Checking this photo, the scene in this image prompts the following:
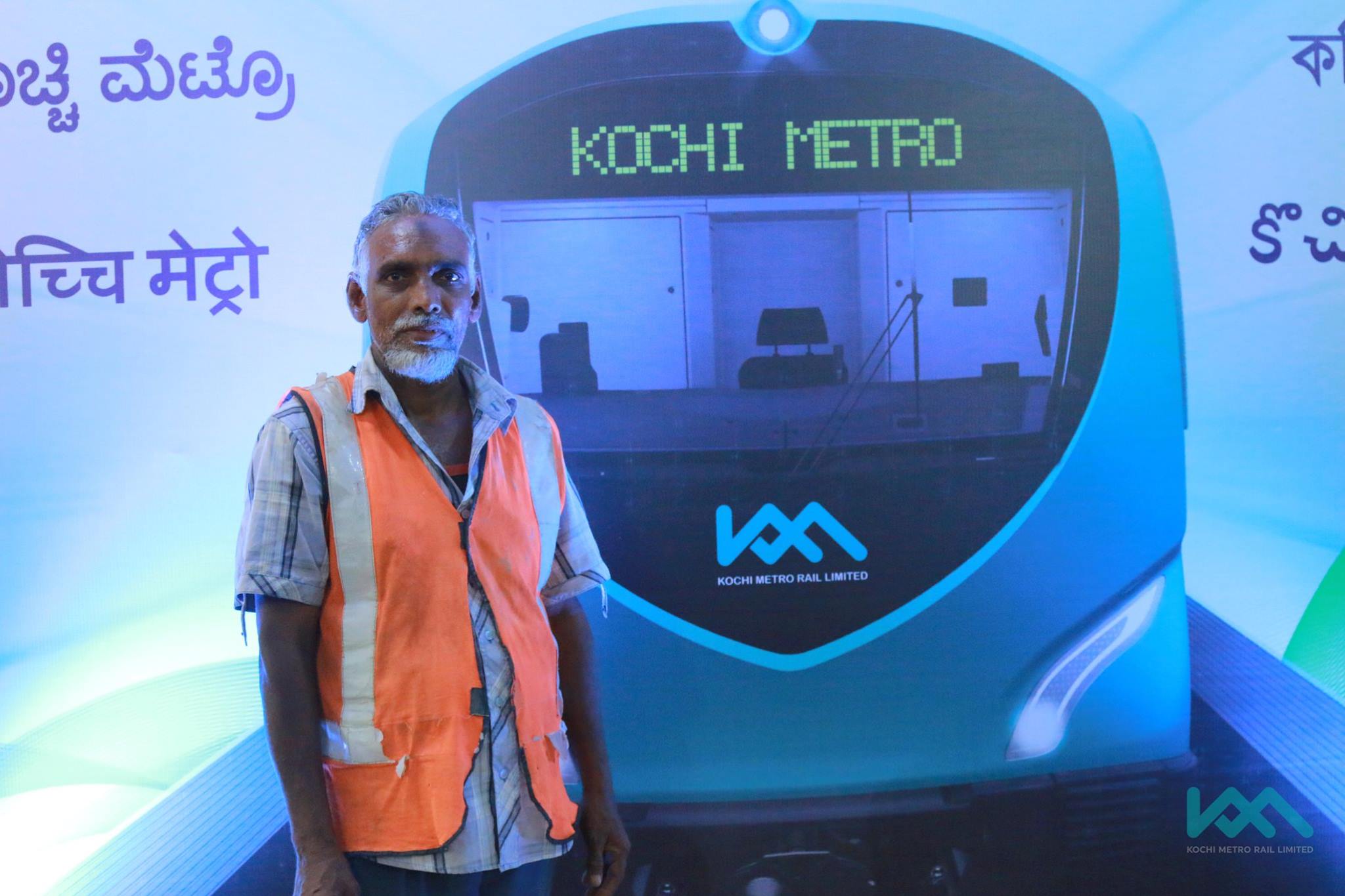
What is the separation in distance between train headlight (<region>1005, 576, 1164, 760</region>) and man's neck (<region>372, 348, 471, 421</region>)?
1.19 m

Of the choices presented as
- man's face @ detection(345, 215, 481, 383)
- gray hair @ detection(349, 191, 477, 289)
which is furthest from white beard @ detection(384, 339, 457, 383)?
gray hair @ detection(349, 191, 477, 289)

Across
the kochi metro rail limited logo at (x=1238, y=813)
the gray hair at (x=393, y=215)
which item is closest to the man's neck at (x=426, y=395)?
the gray hair at (x=393, y=215)

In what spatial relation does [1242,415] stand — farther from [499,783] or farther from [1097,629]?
[499,783]

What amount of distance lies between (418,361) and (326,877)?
0.61 metres

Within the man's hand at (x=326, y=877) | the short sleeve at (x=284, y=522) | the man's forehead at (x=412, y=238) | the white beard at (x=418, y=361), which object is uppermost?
the man's forehead at (x=412, y=238)

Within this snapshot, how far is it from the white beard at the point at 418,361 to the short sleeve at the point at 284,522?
0.13 m

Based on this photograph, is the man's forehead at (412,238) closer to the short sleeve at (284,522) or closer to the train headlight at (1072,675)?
the short sleeve at (284,522)

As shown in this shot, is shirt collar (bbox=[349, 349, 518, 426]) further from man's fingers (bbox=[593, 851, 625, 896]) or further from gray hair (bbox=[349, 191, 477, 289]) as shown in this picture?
man's fingers (bbox=[593, 851, 625, 896])

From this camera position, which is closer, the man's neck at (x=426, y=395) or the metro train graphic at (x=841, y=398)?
the man's neck at (x=426, y=395)

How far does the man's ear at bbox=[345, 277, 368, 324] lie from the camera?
1384 mm

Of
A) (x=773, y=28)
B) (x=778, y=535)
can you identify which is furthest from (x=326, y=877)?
(x=773, y=28)

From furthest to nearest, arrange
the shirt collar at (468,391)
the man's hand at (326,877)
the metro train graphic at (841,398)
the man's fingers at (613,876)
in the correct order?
the metro train graphic at (841,398) → the man's fingers at (613,876) → the shirt collar at (468,391) → the man's hand at (326,877)

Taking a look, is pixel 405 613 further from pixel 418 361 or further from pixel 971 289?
pixel 971 289

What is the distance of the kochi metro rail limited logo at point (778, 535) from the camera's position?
6.30 ft
